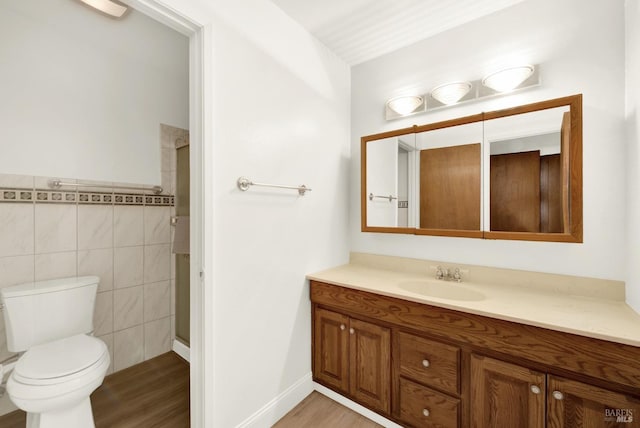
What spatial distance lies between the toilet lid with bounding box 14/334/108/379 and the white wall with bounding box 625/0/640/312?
269cm

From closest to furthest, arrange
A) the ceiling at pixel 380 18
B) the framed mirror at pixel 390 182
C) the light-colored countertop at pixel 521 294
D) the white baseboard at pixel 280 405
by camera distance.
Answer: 1. the light-colored countertop at pixel 521 294
2. the white baseboard at pixel 280 405
3. the ceiling at pixel 380 18
4. the framed mirror at pixel 390 182

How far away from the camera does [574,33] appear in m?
1.45

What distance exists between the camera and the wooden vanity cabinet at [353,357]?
5.12 feet

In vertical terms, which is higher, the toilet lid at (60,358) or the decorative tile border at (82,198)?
the decorative tile border at (82,198)

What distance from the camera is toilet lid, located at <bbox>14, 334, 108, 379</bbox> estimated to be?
4.26 feet

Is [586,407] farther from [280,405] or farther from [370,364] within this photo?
[280,405]

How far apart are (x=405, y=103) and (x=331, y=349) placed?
6.00ft

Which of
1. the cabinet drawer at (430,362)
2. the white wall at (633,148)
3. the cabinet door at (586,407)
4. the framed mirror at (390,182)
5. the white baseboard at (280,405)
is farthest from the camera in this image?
the framed mirror at (390,182)

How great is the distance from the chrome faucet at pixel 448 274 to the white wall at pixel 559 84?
0.30 feet

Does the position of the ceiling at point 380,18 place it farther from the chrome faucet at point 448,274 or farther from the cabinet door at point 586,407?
the cabinet door at point 586,407

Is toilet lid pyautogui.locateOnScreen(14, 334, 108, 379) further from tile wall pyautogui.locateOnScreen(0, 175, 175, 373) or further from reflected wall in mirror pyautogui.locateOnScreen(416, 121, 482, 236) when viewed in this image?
reflected wall in mirror pyautogui.locateOnScreen(416, 121, 482, 236)

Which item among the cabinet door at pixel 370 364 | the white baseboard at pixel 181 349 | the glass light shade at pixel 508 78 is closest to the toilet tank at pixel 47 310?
the white baseboard at pixel 181 349

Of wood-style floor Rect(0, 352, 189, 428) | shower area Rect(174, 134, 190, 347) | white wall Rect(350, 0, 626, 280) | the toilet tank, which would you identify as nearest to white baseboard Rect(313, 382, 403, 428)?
wood-style floor Rect(0, 352, 189, 428)

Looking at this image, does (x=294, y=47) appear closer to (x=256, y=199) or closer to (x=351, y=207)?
(x=256, y=199)
